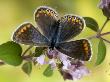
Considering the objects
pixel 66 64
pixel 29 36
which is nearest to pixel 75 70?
pixel 66 64

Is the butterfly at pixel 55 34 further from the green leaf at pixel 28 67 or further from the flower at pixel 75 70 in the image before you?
the green leaf at pixel 28 67

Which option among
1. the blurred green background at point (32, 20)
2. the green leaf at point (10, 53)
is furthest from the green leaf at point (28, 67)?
the blurred green background at point (32, 20)

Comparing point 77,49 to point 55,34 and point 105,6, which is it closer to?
point 55,34

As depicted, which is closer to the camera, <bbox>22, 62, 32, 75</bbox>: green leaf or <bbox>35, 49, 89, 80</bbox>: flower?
<bbox>35, 49, 89, 80</bbox>: flower

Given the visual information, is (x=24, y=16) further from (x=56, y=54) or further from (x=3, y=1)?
(x=56, y=54)

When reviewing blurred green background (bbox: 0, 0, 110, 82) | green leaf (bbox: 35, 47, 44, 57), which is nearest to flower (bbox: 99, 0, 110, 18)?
green leaf (bbox: 35, 47, 44, 57)

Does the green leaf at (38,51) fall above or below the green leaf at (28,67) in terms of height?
above

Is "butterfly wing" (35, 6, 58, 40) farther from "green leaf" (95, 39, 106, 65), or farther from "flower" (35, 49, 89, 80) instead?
"green leaf" (95, 39, 106, 65)
